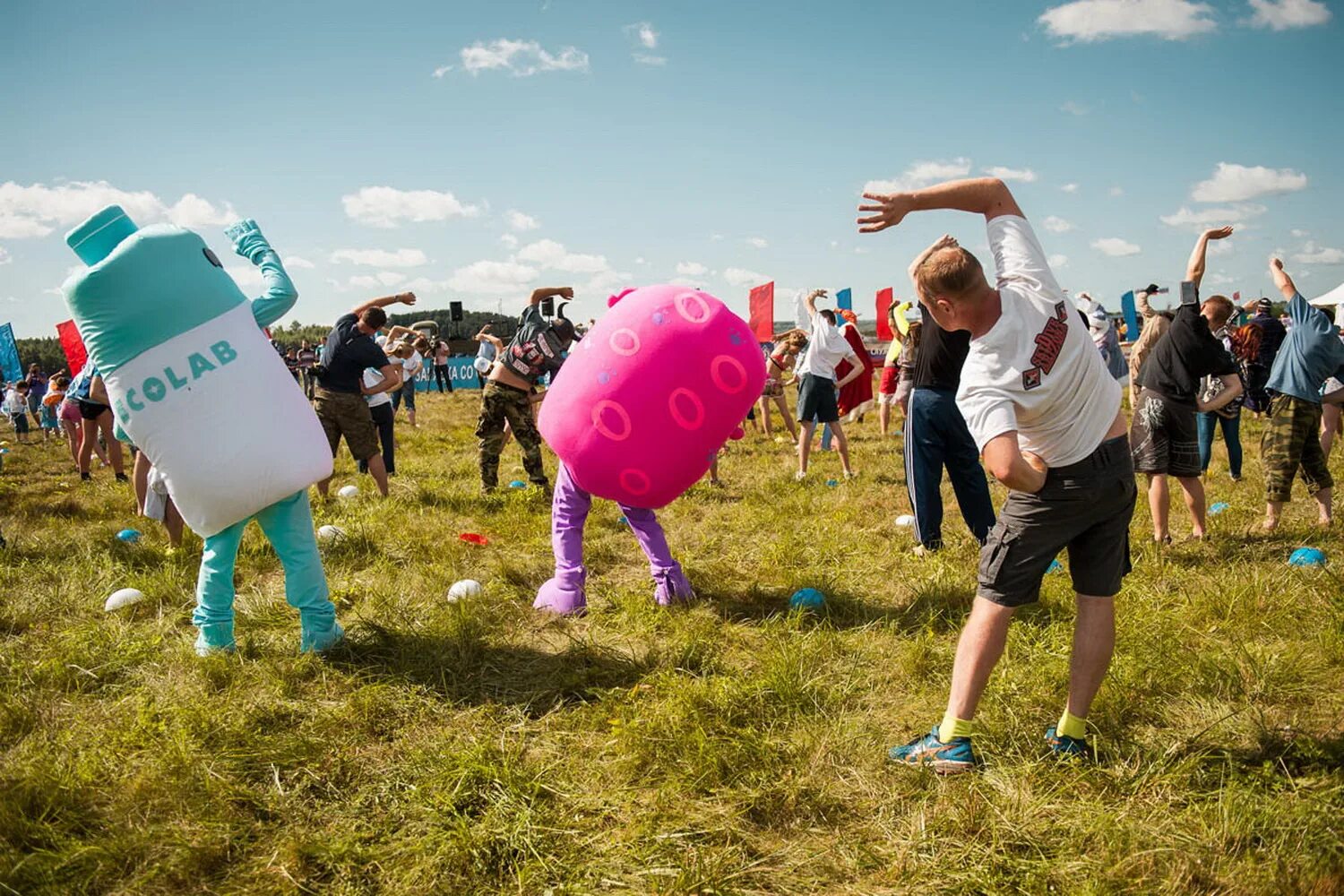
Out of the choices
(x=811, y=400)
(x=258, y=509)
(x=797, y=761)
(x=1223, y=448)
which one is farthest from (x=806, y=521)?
(x=1223, y=448)

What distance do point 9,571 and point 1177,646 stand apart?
720cm

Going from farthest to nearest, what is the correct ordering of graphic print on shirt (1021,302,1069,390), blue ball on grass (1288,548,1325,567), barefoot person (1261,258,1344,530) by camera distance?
barefoot person (1261,258,1344,530) → blue ball on grass (1288,548,1325,567) → graphic print on shirt (1021,302,1069,390)

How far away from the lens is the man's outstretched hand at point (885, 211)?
2891 millimetres

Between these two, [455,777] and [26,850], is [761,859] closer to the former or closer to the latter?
[455,777]

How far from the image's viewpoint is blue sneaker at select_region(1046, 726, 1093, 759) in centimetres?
285

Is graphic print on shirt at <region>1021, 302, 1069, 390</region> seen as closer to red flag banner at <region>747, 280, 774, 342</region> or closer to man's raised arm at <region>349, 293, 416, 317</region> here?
man's raised arm at <region>349, 293, 416, 317</region>

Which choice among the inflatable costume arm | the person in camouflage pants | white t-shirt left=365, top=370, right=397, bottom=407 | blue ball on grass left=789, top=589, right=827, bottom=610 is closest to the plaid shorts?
white t-shirt left=365, top=370, right=397, bottom=407

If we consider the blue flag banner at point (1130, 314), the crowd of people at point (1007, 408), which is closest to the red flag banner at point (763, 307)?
the crowd of people at point (1007, 408)

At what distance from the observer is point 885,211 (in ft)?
9.53

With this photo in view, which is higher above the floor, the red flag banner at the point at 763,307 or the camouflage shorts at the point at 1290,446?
the red flag banner at the point at 763,307

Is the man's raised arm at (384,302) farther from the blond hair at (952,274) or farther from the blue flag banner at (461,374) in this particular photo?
the blue flag banner at (461,374)

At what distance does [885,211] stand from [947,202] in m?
0.23

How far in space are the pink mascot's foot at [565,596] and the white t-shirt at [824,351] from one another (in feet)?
15.4

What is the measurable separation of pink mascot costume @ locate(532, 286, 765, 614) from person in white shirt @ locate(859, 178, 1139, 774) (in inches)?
47.1
